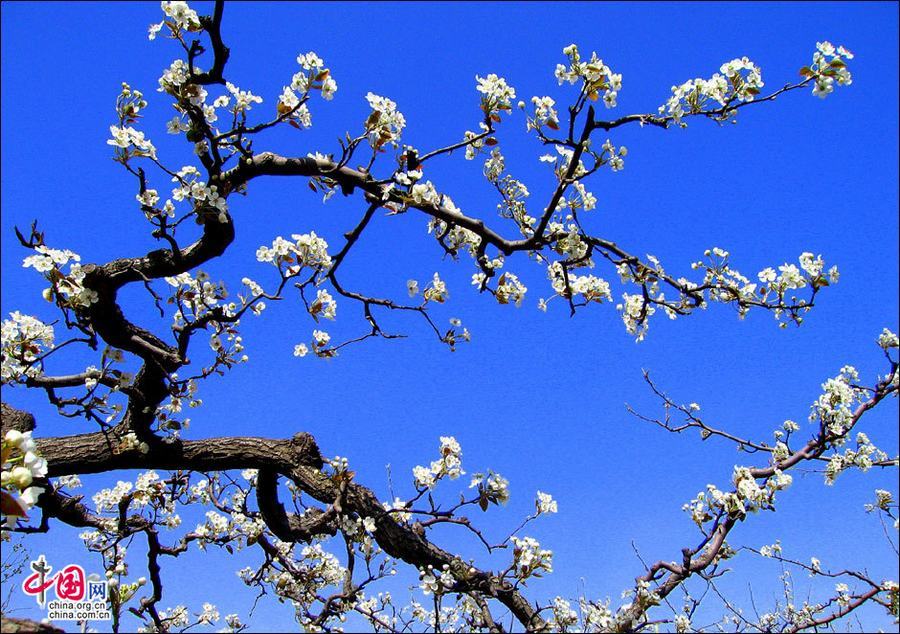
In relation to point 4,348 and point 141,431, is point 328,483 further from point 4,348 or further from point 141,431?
point 4,348

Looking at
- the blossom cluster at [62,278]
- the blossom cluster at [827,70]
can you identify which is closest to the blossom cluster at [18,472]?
the blossom cluster at [62,278]

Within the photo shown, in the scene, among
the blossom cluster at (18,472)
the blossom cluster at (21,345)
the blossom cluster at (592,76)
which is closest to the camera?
the blossom cluster at (18,472)

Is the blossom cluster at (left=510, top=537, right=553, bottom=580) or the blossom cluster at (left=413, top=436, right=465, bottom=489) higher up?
the blossom cluster at (left=413, top=436, right=465, bottom=489)

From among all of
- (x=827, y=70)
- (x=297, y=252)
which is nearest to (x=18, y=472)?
(x=297, y=252)

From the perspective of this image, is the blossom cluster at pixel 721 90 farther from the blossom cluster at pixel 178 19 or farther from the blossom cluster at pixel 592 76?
the blossom cluster at pixel 178 19

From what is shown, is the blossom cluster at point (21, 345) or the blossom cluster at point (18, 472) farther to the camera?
the blossom cluster at point (21, 345)

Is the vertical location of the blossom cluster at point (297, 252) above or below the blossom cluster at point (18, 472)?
above

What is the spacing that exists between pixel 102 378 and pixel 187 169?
1.53 metres

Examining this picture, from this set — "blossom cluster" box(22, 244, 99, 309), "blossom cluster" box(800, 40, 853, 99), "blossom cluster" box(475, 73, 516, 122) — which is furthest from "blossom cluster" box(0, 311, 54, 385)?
"blossom cluster" box(800, 40, 853, 99)

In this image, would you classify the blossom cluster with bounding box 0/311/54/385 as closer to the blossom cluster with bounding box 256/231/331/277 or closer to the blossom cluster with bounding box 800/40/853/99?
the blossom cluster with bounding box 256/231/331/277

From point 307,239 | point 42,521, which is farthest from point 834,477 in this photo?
point 42,521

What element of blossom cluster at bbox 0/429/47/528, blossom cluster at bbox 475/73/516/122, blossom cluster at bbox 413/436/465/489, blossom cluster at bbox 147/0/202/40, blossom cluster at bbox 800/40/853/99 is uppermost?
blossom cluster at bbox 147/0/202/40

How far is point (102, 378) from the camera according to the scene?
4004 millimetres

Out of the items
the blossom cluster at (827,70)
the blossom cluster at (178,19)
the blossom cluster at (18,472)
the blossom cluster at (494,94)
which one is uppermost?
the blossom cluster at (178,19)
